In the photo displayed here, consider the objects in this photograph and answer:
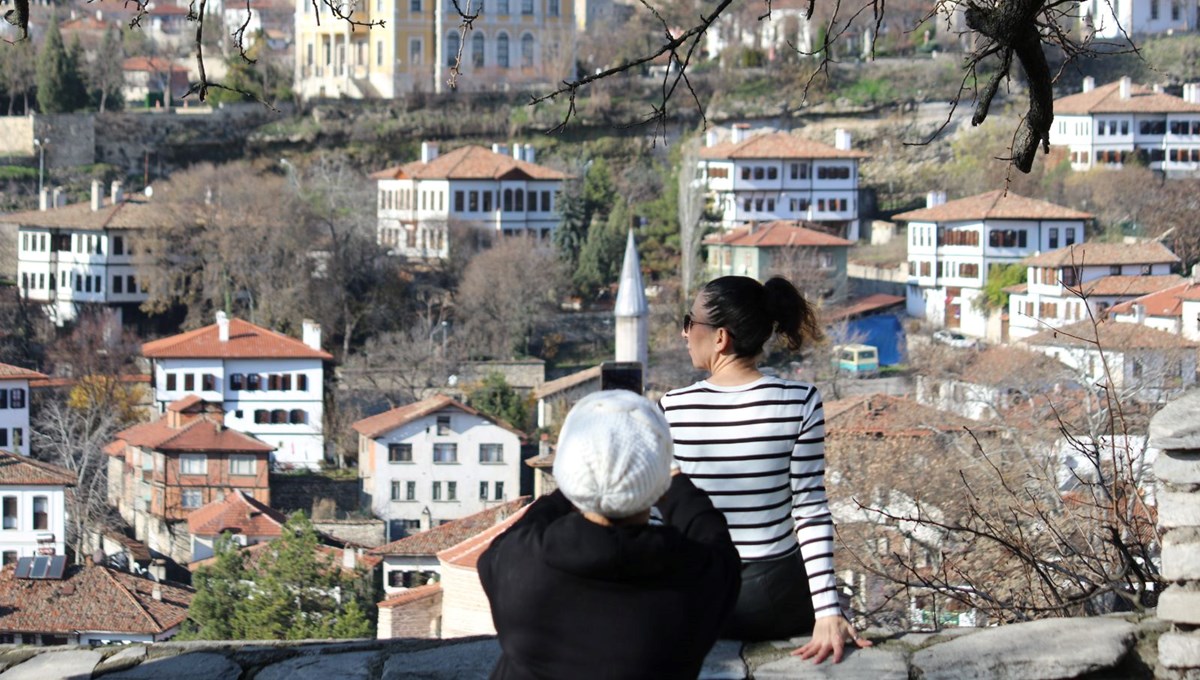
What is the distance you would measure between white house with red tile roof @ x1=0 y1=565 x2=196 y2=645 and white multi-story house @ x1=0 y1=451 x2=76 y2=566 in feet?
10.6

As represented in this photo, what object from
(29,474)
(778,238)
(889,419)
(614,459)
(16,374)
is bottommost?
(29,474)

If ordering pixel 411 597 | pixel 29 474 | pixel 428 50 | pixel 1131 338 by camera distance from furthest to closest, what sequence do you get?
1. pixel 428 50
2. pixel 29 474
3. pixel 1131 338
4. pixel 411 597

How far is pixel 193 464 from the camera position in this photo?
29203 millimetres

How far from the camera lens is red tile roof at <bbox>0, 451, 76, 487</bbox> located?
26.6 metres

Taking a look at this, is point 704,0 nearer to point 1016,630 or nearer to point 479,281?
point 479,281

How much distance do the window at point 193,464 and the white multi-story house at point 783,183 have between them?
17887 mm

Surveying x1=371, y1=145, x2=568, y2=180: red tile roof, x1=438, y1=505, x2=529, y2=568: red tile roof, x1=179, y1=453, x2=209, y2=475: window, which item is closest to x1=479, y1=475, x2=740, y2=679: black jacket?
x1=438, y1=505, x2=529, y2=568: red tile roof

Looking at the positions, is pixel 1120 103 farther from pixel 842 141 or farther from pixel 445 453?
pixel 445 453

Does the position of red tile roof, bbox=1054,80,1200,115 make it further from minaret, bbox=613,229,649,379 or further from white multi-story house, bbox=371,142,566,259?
minaret, bbox=613,229,649,379

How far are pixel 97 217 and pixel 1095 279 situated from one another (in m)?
21.1

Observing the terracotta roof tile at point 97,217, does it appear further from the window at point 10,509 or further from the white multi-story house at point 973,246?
the white multi-story house at point 973,246

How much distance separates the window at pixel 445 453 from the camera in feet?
97.1

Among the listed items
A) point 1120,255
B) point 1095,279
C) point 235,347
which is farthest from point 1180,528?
point 1120,255

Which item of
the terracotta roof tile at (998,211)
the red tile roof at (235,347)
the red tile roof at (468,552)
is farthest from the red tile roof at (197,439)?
the terracotta roof tile at (998,211)
